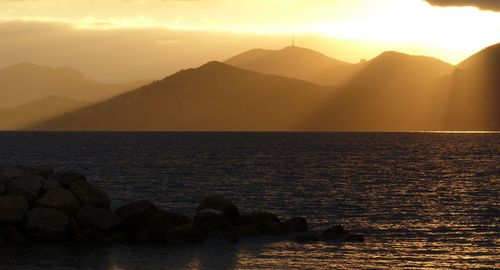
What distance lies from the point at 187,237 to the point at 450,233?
54.4 ft

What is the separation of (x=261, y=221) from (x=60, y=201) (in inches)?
496

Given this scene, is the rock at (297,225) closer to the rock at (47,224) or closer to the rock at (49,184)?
the rock at (47,224)

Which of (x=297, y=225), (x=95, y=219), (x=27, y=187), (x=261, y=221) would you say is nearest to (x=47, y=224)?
(x=95, y=219)

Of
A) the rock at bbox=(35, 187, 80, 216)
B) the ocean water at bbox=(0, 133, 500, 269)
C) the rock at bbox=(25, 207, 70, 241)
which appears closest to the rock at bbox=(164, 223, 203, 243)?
the ocean water at bbox=(0, 133, 500, 269)

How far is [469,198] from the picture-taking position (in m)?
74.8

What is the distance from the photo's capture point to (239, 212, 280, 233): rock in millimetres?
49844

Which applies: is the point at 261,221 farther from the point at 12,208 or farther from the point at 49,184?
the point at 12,208

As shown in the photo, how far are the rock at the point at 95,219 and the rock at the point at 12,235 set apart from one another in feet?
11.0

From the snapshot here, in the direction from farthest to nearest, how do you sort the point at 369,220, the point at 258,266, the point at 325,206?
the point at 325,206 → the point at 369,220 → the point at 258,266

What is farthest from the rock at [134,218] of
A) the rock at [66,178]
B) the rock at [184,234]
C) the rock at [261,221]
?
the rock at [261,221]

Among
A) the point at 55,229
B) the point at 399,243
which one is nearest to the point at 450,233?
the point at 399,243

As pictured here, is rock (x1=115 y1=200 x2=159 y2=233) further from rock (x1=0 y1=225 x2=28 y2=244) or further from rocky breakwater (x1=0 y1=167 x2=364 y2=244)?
rock (x1=0 y1=225 x2=28 y2=244)

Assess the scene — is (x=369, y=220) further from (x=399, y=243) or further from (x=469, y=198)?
(x=469, y=198)

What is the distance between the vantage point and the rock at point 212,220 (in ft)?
161
